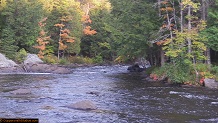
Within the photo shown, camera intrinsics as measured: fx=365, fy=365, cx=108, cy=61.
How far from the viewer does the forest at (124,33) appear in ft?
95.6

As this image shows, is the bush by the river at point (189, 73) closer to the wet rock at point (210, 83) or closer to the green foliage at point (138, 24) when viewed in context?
the wet rock at point (210, 83)

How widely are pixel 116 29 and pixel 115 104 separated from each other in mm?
24425

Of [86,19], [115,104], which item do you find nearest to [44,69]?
[115,104]

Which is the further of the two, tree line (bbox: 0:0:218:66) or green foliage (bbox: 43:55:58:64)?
green foliage (bbox: 43:55:58:64)

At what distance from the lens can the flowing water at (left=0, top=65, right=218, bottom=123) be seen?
15562 millimetres

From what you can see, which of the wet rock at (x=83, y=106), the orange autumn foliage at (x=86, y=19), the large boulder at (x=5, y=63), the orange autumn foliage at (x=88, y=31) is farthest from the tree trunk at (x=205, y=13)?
the orange autumn foliage at (x=86, y=19)

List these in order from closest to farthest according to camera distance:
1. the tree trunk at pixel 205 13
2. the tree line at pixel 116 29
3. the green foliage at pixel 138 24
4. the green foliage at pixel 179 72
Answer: the green foliage at pixel 179 72, the tree line at pixel 116 29, the tree trunk at pixel 205 13, the green foliage at pixel 138 24

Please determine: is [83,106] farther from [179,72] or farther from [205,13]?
[205,13]

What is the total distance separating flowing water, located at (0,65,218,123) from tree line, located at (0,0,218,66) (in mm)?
5573

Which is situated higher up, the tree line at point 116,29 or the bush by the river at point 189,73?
the tree line at point 116,29

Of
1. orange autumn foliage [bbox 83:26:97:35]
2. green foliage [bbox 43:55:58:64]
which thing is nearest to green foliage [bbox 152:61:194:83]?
green foliage [bbox 43:55:58:64]

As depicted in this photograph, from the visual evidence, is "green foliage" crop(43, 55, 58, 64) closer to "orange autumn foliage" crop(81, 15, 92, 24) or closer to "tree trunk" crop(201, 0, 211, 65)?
"orange autumn foliage" crop(81, 15, 92, 24)

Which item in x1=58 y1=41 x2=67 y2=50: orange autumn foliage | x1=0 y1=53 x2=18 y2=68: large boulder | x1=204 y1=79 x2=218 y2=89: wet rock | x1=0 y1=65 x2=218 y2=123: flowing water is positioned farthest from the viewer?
x1=58 y1=41 x2=67 y2=50: orange autumn foliage

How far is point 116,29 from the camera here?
42750mm
